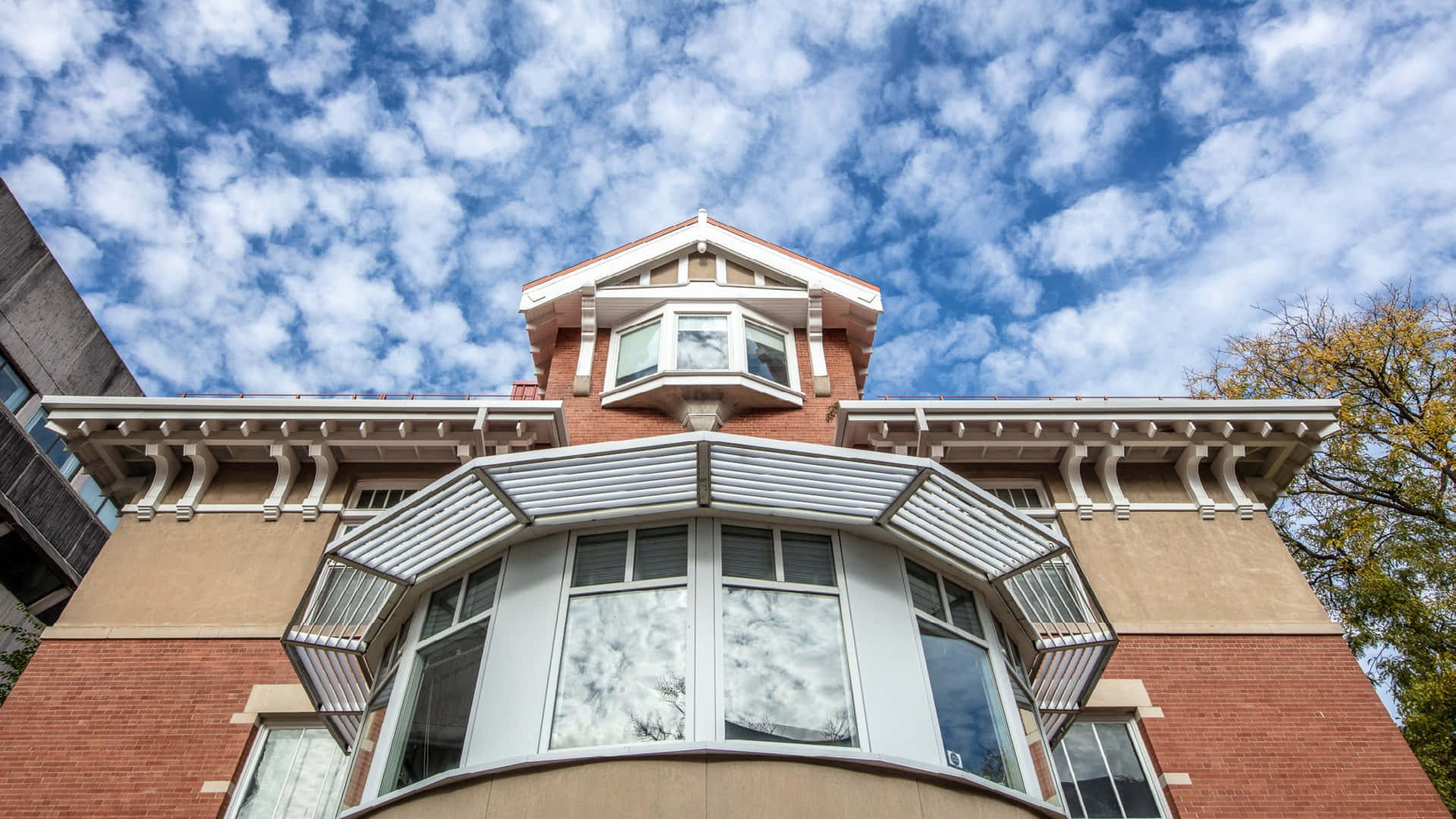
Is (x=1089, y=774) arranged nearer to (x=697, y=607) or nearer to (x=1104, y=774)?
(x=1104, y=774)

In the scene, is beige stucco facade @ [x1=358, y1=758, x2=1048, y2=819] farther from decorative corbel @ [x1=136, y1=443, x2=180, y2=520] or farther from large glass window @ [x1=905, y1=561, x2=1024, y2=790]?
decorative corbel @ [x1=136, y1=443, x2=180, y2=520]

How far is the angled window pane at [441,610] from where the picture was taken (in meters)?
8.88

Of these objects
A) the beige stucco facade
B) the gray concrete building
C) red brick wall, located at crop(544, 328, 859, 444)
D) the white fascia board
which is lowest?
the beige stucco facade

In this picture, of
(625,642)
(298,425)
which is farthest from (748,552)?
(298,425)

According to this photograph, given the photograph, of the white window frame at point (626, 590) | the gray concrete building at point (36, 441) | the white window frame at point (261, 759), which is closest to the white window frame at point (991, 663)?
the white window frame at point (626, 590)

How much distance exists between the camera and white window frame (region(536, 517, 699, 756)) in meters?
7.11

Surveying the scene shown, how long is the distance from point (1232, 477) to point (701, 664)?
9522mm

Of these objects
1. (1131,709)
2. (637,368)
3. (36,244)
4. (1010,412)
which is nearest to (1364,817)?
(1131,709)

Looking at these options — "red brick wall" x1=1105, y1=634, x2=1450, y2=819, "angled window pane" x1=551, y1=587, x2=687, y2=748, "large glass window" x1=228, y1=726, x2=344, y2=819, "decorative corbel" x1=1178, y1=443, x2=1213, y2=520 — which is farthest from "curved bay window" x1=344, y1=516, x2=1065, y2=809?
"decorative corbel" x1=1178, y1=443, x2=1213, y2=520

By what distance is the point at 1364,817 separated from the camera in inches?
390

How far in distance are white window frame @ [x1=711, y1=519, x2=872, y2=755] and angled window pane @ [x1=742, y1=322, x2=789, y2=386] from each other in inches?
270

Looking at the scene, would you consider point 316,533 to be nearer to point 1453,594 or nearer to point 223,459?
point 223,459

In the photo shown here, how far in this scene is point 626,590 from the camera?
8.12m

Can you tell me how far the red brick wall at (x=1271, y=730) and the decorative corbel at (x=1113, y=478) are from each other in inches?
77.2
